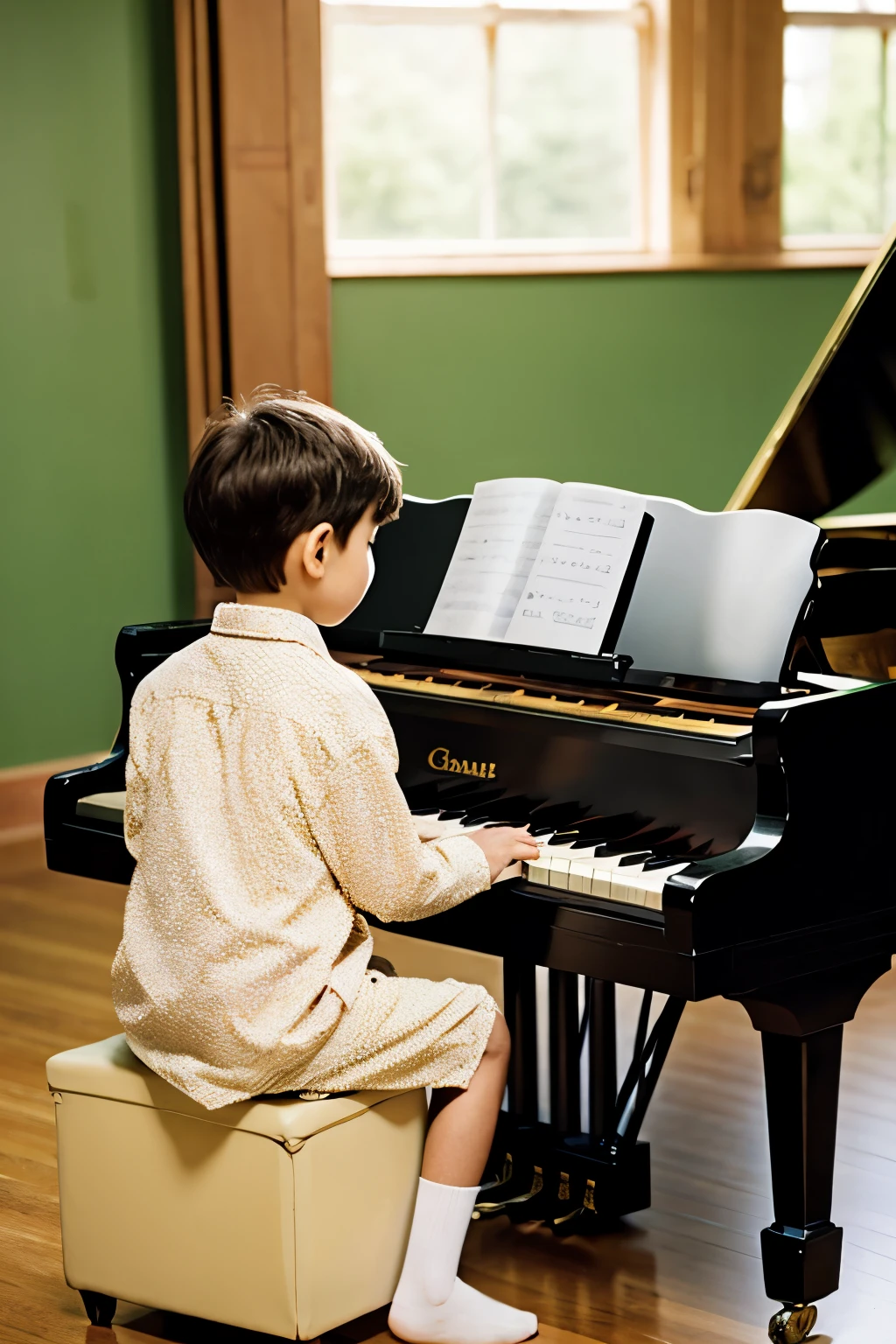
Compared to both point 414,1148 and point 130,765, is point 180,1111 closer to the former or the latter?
point 414,1148

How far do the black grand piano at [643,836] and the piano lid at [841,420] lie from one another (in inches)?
0.7

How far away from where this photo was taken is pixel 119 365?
5.42 m

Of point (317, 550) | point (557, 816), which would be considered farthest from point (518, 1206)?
point (317, 550)

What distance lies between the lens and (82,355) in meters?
5.34

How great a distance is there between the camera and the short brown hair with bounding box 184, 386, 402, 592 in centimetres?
197

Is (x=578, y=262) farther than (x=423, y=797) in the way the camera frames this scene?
Yes

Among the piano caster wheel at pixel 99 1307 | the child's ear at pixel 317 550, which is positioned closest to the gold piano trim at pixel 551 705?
the child's ear at pixel 317 550

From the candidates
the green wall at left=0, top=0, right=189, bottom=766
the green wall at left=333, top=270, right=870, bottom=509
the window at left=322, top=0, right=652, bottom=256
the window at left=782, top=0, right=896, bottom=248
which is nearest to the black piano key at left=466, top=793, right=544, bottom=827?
the green wall at left=0, top=0, right=189, bottom=766

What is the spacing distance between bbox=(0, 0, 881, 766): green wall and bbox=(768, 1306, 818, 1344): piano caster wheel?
Result: 366 cm

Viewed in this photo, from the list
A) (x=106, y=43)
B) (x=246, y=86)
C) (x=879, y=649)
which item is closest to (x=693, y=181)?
(x=246, y=86)

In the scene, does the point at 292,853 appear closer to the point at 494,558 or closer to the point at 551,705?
the point at 551,705

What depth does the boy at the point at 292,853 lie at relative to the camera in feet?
6.30

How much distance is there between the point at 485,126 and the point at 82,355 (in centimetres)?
181

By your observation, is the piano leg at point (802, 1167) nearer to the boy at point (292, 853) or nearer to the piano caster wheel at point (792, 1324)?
the piano caster wheel at point (792, 1324)
